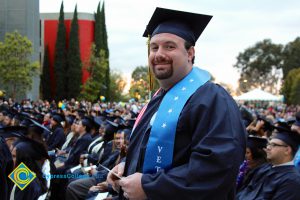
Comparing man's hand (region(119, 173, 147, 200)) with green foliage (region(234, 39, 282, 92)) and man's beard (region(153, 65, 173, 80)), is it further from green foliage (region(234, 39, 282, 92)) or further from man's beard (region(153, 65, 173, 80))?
green foliage (region(234, 39, 282, 92))

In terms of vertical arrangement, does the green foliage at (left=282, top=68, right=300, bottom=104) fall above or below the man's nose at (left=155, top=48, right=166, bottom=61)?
below

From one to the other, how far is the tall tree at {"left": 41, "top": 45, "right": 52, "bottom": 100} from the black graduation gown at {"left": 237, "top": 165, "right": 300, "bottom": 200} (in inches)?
1617

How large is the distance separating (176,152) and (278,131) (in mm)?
3289

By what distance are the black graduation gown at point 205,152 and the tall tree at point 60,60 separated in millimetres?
42198

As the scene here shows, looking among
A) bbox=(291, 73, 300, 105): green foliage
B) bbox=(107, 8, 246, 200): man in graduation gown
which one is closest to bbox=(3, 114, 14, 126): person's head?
bbox=(107, 8, 246, 200): man in graduation gown

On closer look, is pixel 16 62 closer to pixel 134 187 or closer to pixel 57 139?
pixel 57 139

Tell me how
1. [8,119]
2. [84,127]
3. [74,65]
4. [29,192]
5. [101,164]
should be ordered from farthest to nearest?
[74,65] < [8,119] < [84,127] < [101,164] < [29,192]

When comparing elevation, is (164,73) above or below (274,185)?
above

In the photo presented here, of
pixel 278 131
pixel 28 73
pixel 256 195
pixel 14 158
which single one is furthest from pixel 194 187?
pixel 28 73

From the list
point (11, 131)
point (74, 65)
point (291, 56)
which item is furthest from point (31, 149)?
point (291, 56)

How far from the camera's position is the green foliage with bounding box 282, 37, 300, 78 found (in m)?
54.1

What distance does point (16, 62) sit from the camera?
30.0 m

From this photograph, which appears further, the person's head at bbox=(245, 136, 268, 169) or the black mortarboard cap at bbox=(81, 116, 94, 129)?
the black mortarboard cap at bbox=(81, 116, 94, 129)

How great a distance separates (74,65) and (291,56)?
104ft
